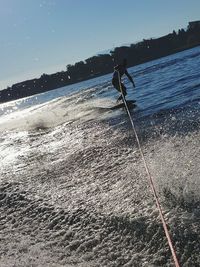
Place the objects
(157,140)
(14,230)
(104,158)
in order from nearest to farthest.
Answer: (14,230)
(104,158)
(157,140)

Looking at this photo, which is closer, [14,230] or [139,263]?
[139,263]

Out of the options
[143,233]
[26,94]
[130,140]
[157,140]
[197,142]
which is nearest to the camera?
[143,233]

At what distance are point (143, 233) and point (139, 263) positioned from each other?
2.18ft

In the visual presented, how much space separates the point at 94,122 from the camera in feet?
55.7

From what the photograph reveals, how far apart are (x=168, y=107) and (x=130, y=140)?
6556 millimetres

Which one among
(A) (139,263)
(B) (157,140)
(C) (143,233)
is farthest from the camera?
(B) (157,140)

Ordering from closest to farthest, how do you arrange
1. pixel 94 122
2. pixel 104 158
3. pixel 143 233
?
pixel 143 233 < pixel 104 158 < pixel 94 122

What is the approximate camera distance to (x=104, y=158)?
31.6 ft

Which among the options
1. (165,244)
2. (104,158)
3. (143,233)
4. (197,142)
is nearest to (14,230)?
(143,233)

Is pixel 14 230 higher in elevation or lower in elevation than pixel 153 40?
lower

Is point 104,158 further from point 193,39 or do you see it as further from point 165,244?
point 193,39

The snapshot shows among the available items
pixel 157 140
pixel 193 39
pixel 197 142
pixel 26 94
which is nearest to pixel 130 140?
pixel 157 140

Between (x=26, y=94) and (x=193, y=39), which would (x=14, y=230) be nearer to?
(x=193, y=39)

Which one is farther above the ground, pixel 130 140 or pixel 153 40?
pixel 153 40
